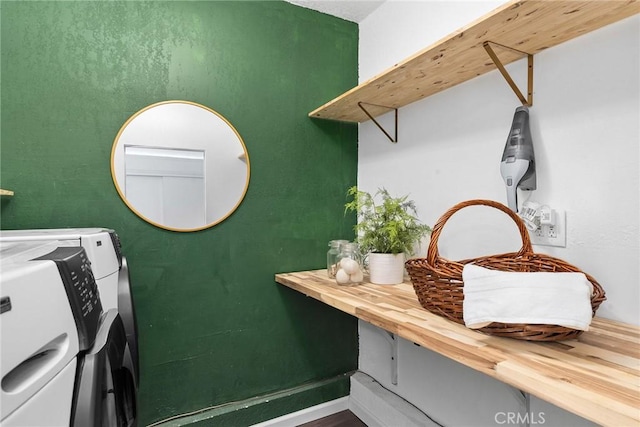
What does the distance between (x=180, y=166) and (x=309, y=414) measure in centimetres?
150

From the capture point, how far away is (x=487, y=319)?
87cm

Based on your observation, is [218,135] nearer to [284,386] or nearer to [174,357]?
[174,357]

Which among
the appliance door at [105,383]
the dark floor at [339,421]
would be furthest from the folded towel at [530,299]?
the dark floor at [339,421]

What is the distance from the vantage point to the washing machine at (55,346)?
42 cm

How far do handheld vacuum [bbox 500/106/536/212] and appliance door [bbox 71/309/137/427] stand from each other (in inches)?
49.1

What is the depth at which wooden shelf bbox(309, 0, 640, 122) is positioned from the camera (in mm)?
970

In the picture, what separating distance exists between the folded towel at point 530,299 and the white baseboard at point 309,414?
139 cm

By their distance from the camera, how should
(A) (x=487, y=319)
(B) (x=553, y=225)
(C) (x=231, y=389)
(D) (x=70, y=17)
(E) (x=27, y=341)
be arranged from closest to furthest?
(E) (x=27, y=341) < (A) (x=487, y=319) < (B) (x=553, y=225) < (D) (x=70, y=17) < (C) (x=231, y=389)

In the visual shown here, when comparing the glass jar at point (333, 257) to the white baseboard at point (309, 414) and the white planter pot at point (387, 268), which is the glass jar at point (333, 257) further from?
the white baseboard at point (309, 414)

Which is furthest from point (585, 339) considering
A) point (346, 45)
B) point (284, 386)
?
point (346, 45)

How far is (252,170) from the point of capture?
73.2 inches

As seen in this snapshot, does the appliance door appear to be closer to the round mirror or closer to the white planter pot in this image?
the round mirror

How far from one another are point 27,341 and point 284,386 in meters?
A: 1.71

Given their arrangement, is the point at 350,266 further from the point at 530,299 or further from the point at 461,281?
the point at 530,299
